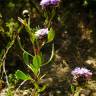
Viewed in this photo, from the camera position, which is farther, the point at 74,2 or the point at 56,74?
the point at 74,2

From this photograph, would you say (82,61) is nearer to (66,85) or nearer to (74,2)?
(66,85)

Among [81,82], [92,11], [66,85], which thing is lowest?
[66,85]

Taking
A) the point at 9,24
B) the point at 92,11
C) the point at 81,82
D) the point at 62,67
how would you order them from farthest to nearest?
the point at 92,11
the point at 9,24
the point at 62,67
the point at 81,82

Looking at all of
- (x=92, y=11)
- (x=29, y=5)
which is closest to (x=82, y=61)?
(x=92, y=11)

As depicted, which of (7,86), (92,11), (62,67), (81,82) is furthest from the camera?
(92,11)

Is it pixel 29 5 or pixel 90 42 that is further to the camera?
pixel 29 5

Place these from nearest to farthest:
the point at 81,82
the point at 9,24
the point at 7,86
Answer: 1. the point at 81,82
2. the point at 7,86
3. the point at 9,24

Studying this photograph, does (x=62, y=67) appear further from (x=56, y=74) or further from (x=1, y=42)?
(x=1, y=42)

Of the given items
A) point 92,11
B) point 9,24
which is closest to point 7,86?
point 9,24

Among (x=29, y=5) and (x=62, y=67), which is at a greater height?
(x=29, y=5)
